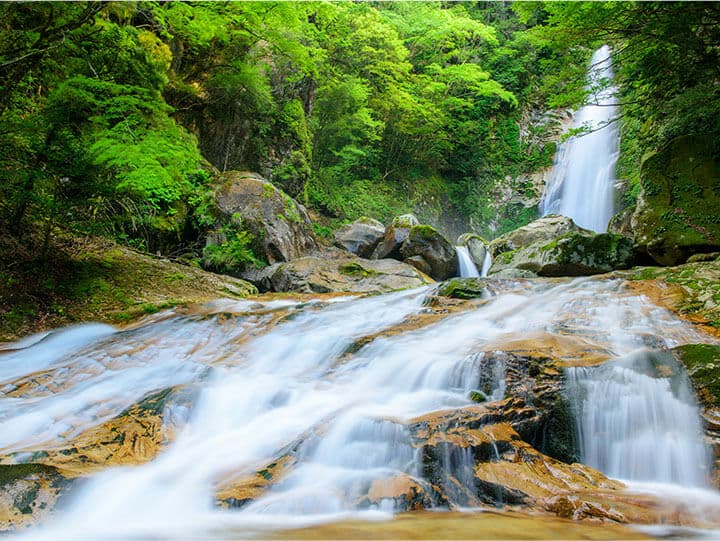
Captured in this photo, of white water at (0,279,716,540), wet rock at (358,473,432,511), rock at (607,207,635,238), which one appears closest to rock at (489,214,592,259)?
rock at (607,207,635,238)

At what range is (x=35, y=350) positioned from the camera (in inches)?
187

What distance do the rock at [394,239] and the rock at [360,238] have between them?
31cm

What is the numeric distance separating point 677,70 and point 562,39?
218 cm

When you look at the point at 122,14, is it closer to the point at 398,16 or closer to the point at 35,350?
the point at 35,350

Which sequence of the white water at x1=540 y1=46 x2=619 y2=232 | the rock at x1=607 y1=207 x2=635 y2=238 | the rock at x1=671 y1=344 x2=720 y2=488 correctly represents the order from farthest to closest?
Answer: the white water at x1=540 y1=46 x2=619 y2=232 → the rock at x1=607 y1=207 x2=635 y2=238 → the rock at x1=671 y1=344 x2=720 y2=488

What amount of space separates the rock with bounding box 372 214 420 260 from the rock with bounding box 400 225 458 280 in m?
0.18

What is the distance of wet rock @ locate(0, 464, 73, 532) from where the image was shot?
74.2 inches

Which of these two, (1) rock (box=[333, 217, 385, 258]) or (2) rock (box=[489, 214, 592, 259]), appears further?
(1) rock (box=[333, 217, 385, 258])

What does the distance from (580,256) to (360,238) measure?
7420 mm

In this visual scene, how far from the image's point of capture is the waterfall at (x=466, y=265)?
13.6 meters

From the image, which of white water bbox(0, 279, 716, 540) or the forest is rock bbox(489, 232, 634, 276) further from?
the forest

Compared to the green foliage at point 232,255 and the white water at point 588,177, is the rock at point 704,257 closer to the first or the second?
the green foliage at point 232,255

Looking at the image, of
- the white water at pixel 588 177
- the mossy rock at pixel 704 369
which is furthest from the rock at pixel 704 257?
the white water at pixel 588 177

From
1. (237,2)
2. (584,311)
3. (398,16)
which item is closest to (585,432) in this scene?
(584,311)
